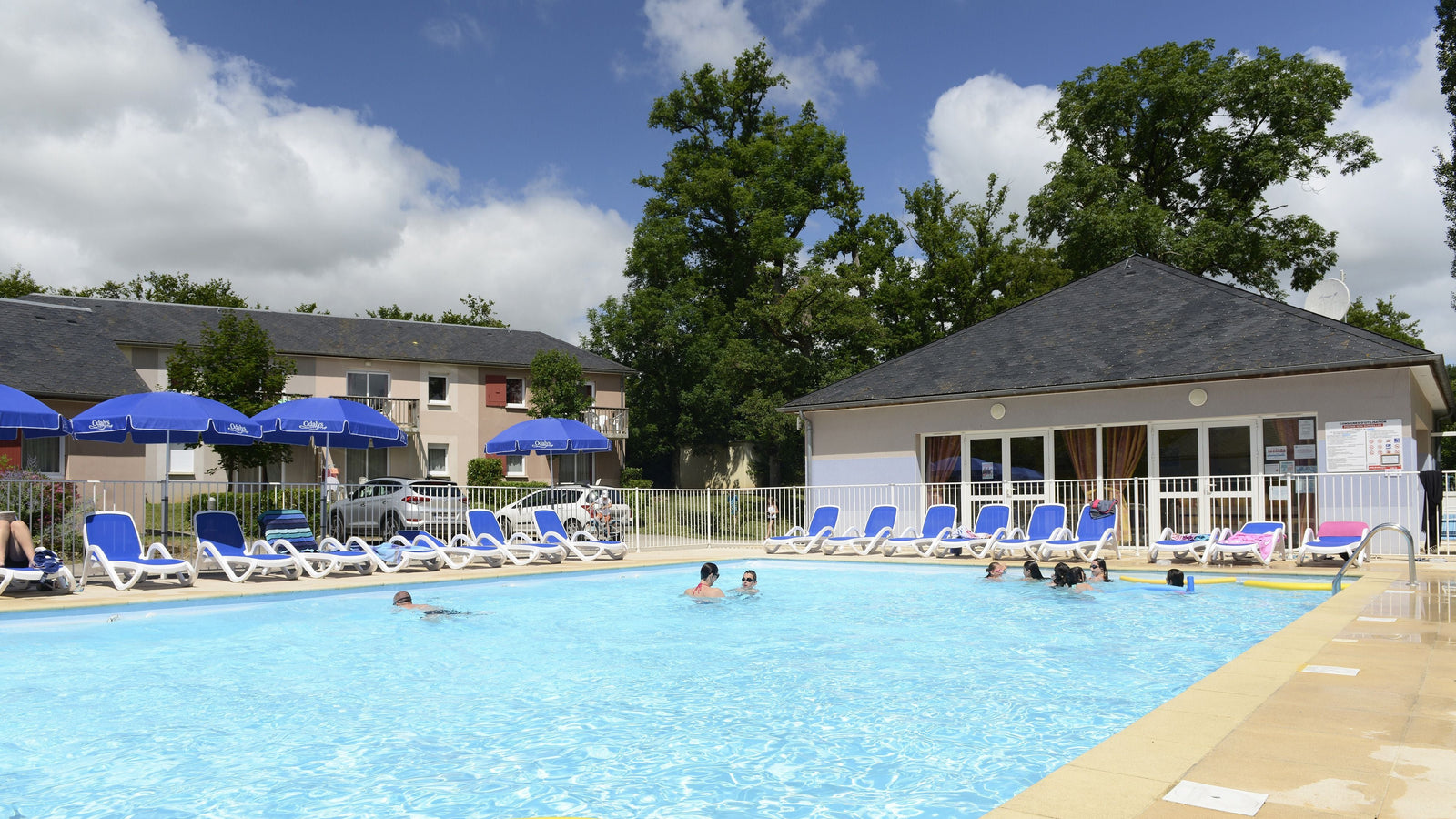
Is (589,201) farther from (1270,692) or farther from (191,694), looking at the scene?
(1270,692)

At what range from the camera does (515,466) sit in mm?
35438

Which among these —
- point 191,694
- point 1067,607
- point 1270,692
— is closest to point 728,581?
point 1067,607

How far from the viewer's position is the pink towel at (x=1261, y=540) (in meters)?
12.6

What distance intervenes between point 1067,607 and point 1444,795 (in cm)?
793

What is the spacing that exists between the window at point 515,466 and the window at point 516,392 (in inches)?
83.5

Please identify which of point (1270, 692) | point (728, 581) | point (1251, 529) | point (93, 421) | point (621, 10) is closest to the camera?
point (1270, 692)

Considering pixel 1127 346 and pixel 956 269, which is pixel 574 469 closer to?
pixel 956 269

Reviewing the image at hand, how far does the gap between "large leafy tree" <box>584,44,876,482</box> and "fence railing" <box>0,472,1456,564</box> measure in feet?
50.4

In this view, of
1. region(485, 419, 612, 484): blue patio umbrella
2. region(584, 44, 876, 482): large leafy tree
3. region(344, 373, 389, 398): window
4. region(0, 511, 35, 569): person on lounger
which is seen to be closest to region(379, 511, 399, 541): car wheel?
region(485, 419, 612, 484): blue patio umbrella

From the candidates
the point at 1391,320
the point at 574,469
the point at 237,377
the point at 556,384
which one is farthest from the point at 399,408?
the point at 1391,320

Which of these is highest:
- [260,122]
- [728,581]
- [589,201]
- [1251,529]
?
[589,201]

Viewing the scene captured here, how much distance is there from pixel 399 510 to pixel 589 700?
1342cm

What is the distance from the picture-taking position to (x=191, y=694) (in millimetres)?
6844

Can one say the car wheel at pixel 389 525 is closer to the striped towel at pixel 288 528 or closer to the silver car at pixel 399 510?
the silver car at pixel 399 510
